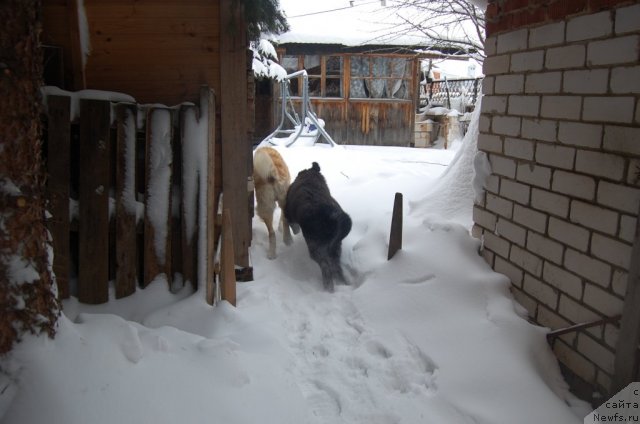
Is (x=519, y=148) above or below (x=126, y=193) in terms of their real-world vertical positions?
above

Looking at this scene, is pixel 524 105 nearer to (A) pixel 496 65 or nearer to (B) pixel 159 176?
(A) pixel 496 65

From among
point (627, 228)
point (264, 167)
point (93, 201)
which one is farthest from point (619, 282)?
point (264, 167)

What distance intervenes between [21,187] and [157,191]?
1.24 meters

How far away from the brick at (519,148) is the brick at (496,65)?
541 millimetres

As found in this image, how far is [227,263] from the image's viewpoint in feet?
11.2

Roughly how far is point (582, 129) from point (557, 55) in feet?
1.81

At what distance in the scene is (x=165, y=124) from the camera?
10.1ft

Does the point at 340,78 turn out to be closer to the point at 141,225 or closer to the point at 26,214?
the point at 141,225

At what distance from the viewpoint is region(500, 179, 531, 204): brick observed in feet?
11.2

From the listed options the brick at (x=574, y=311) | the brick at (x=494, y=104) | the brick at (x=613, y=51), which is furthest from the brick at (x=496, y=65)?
the brick at (x=574, y=311)

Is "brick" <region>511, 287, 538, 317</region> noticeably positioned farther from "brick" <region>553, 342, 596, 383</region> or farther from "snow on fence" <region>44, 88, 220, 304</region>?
"snow on fence" <region>44, 88, 220, 304</region>

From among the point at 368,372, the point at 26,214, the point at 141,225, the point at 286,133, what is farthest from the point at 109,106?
the point at 286,133

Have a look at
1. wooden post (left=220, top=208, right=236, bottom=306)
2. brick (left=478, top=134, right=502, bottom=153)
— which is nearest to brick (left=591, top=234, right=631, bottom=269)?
brick (left=478, top=134, right=502, bottom=153)

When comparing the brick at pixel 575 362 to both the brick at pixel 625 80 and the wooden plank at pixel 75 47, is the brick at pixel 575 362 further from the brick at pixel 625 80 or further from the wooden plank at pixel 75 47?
the wooden plank at pixel 75 47
